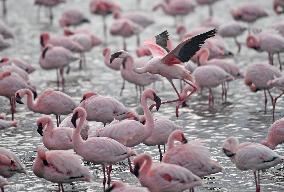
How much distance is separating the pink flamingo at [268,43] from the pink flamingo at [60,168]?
6.71m

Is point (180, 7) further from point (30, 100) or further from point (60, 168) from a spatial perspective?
point (60, 168)

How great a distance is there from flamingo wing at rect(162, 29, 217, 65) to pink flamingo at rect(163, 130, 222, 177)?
6.79ft

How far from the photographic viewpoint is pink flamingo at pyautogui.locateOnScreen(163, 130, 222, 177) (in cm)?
913

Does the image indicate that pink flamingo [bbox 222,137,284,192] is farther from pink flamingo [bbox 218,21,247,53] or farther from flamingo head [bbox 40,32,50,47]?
pink flamingo [bbox 218,21,247,53]

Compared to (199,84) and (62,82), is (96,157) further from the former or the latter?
(62,82)

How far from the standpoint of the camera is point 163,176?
28.4 feet

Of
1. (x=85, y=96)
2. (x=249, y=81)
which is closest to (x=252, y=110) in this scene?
(x=249, y=81)

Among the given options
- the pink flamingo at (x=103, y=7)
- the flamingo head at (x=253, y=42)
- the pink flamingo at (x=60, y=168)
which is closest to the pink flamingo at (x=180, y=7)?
the pink flamingo at (x=103, y=7)

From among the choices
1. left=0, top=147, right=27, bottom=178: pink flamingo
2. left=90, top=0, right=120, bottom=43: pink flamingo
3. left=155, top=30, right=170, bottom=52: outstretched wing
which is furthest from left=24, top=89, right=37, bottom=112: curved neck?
left=90, top=0, right=120, bottom=43: pink flamingo

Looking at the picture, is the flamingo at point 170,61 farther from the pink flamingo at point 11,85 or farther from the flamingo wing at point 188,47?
the pink flamingo at point 11,85

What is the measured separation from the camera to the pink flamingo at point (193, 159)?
360 inches

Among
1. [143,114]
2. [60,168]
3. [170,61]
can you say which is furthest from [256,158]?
[143,114]

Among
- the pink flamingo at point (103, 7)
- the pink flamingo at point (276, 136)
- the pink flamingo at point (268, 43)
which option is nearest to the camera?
the pink flamingo at point (276, 136)

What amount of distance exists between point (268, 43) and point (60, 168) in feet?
23.0
